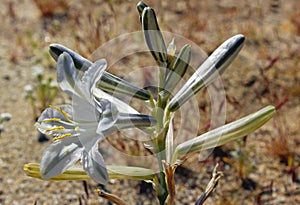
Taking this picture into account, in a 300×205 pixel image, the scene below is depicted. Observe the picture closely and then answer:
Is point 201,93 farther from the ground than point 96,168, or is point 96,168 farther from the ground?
point 201,93

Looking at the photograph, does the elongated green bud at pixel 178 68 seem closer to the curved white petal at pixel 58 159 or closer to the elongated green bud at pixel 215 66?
the elongated green bud at pixel 215 66

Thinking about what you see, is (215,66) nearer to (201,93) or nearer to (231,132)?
(231,132)

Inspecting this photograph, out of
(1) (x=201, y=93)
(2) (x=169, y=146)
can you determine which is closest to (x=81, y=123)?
(2) (x=169, y=146)

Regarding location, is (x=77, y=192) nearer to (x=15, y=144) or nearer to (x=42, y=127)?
(x=15, y=144)

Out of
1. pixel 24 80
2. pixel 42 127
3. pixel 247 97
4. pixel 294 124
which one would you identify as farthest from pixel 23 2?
pixel 42 127

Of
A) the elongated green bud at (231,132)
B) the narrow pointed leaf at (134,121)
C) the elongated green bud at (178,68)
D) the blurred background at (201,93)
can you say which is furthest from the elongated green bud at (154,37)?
the blurred background at (201,93)

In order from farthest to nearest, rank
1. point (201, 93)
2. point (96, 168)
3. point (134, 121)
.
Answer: point (201, 93) → point (134, 121) → point (96, 168)
